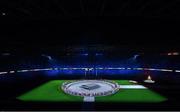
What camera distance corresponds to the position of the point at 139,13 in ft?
32.6

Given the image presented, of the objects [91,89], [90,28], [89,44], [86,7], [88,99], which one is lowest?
[88,99]

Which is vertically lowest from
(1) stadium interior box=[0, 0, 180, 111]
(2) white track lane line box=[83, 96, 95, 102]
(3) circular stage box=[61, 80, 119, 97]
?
(2) white track lane line box=[83, 96, 95, 102]

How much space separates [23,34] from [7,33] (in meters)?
1.03

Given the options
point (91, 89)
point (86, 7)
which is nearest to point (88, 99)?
point (91, 89)

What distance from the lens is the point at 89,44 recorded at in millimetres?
13195

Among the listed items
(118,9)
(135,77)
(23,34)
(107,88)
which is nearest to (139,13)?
(118,9)

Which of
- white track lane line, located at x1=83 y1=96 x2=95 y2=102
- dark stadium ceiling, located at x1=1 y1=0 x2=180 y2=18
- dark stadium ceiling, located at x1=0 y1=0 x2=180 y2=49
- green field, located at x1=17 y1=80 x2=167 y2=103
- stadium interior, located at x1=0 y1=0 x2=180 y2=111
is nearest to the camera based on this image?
white track lane line, located at x1=83 y1=96 x2=95 y2=102

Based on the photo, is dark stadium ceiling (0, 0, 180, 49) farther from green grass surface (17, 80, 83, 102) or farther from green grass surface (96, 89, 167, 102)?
green grass surface (96, 89, 167, 102)

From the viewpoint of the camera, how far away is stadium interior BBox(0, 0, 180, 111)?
9672 millimetres

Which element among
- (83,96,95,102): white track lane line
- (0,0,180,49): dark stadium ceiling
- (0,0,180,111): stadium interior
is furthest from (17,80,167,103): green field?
(0,0,180,49): dark stadium ceiling

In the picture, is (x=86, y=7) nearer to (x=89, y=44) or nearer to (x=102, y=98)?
(x=102, y=98)

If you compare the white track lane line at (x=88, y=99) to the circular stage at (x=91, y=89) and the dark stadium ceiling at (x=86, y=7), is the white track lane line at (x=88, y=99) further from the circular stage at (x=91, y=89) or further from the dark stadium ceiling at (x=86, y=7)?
the dark stadium ceiling at (x=86, y=7)

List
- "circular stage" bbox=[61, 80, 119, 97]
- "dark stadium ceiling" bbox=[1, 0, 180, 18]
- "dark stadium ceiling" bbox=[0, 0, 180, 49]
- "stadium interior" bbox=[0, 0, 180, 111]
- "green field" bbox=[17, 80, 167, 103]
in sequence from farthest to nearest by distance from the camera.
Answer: "dark stadium ceiling" bbox=[0, 0, 180, 49] → "stadium interior" bbox=[0, 0, 180, 111] → "dark stadium ceiling" bbox=[1, 0, 180, 18] → "circular stage" bbox=[61, 80, 119, 97] → "green field" bbox=[17, 80, 167, 103]

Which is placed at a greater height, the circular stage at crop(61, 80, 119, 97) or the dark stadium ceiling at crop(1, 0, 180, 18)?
the dark stadium ceiling at crop(1, 0, 180, 18)
